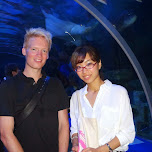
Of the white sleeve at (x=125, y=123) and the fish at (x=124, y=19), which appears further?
the fish at (x=124, y=19)

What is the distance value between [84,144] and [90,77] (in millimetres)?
779

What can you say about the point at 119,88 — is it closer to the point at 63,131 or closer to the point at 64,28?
the point at 63,131

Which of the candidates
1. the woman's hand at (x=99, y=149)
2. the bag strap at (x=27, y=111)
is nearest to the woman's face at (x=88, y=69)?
the bag strap at (x=27, y=111)

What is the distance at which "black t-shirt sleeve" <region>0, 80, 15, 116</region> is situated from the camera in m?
2.01

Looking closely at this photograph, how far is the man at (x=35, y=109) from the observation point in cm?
202

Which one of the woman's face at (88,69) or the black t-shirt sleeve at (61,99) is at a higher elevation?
the woman's face at (88,69)

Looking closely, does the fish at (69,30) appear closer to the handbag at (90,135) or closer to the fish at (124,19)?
the fish at (124,19)

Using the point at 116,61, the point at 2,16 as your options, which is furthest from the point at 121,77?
the point at 2,16

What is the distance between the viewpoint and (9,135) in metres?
1.99

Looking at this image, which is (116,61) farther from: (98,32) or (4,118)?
(4,118)

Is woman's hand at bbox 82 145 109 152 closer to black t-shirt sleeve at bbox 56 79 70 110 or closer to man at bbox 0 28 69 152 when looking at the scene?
man at bbox 0 28 69 152

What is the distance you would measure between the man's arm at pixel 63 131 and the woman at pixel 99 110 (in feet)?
0.35

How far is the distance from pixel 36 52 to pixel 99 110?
1059 mm

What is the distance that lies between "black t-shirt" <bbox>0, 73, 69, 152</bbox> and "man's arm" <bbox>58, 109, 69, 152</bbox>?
5cm
